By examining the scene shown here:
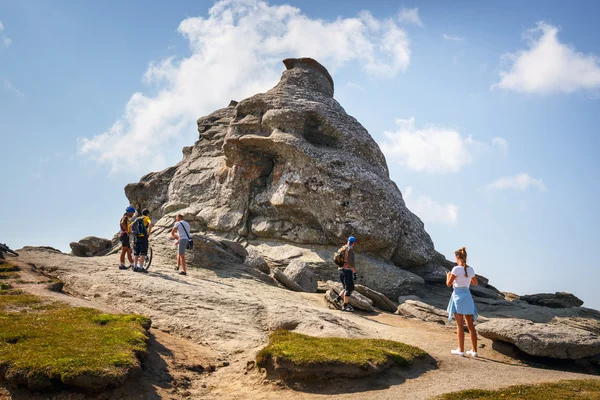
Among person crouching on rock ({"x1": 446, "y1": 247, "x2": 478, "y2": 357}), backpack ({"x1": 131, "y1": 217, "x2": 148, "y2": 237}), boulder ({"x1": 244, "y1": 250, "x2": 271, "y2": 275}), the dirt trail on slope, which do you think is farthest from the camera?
boulder ({"x1": 244, "y1": 250, "x2": 271, "y2": 275})

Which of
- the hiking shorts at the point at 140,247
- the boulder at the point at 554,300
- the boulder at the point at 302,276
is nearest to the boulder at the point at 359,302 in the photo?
the boulder at the point at 302,276

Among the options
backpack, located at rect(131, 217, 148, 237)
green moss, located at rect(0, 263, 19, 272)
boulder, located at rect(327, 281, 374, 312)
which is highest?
backpack, located at rect(131, 217, 148, 237)

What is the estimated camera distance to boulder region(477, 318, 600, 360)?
1956 cm

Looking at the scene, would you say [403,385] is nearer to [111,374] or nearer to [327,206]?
[111,374]

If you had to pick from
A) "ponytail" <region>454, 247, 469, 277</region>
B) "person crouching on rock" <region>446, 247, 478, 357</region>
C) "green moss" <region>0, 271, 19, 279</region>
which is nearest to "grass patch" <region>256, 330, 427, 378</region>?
"person crouching on rock" <region>446, 247, 478, 357</region>

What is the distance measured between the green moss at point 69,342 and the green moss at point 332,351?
4.69 m

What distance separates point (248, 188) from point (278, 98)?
30.2 feet

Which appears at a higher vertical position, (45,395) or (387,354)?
(387,354)

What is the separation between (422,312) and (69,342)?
822 inches

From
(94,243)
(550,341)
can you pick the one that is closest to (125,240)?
(550,341)

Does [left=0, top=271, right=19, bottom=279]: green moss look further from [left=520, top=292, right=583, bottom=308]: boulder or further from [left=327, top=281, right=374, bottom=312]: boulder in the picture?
[left=520, top=292, right=583, bottom=308]: boulder

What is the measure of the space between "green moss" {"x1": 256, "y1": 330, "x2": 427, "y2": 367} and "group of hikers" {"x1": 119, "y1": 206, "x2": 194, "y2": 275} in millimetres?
12545

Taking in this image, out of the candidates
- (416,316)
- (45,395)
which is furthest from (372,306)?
(45,395)

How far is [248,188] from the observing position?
1784 inches
